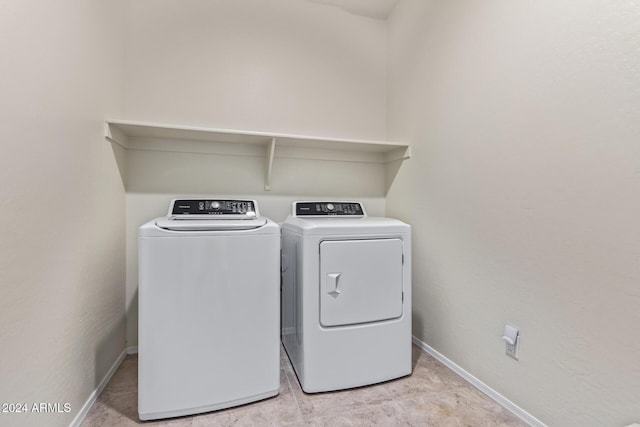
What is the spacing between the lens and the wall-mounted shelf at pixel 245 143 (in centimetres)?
184

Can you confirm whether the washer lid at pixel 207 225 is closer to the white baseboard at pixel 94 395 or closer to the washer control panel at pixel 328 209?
the washer control panel at pixel 328 209

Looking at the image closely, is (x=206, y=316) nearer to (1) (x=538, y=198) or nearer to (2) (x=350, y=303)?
(2) (x=350, y=303)

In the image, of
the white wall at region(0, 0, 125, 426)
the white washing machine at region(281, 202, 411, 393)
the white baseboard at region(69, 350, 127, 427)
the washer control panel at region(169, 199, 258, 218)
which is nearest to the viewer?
the white wall at region(0, 0, 125, 426)

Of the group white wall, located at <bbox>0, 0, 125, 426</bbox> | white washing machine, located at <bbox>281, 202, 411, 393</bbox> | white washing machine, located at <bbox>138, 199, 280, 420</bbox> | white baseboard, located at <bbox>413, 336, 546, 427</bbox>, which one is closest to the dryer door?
white washing machine, located at <bbox>281, 202, 411, 393</bbox>

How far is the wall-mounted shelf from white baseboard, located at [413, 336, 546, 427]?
1357 millimetres

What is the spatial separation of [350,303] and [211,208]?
99 cm

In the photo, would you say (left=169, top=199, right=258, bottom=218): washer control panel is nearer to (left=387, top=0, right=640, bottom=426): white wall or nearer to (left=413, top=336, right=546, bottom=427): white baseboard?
(left=387, top=0, right=640, bottom=426): white wall

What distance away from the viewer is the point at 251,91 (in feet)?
7.35

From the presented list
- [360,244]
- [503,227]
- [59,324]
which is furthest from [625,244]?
[59,324]

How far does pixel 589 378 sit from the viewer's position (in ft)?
3.70

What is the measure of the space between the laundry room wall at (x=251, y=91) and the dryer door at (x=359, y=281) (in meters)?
0.84

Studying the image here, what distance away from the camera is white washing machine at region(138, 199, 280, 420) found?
1.36m

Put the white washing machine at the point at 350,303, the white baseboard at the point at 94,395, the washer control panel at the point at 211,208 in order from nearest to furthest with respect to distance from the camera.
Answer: the white baseboard at the point at 94,395, the white washing machine at the point at 350,303, the washer control panel at the point at 211,208

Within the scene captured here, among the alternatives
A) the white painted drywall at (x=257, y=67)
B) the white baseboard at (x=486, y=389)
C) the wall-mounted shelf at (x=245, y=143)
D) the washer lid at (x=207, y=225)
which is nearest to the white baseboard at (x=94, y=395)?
the washer lid at (x=207, y=225)
